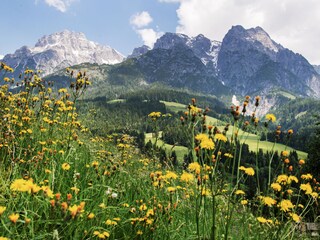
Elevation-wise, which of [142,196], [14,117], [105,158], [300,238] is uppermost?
[14,117]

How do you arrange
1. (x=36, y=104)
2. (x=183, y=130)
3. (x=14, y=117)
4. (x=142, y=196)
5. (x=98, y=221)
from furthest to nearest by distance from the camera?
(x=36, y=104), (x=14, y=117), (x=142, y=196), (x=98, y=221), (x=183, y=130)

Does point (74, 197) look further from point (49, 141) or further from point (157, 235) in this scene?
point (49, 141)

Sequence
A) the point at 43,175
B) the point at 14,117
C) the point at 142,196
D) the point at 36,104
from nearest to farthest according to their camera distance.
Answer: the point at 43,175 < the point at 142,196 < the point at 14,117 < the point at 36,104

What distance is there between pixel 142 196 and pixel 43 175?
1.76 metres

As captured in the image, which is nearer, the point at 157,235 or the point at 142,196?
the point at 157,235

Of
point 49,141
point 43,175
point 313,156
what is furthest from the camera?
point 313,156

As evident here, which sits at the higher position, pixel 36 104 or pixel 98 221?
pixel 36 104

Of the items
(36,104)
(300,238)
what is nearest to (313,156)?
(300,238)

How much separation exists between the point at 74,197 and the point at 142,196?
159cm

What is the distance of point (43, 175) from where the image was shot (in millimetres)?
5145

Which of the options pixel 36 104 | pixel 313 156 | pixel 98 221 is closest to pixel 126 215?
pixel 98 221

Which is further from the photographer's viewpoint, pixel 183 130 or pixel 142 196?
pixel 142 196

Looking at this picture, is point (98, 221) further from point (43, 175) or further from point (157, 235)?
point (43, 175)

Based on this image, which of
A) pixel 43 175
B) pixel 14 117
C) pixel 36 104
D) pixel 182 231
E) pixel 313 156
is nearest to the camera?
pixel 182 231
